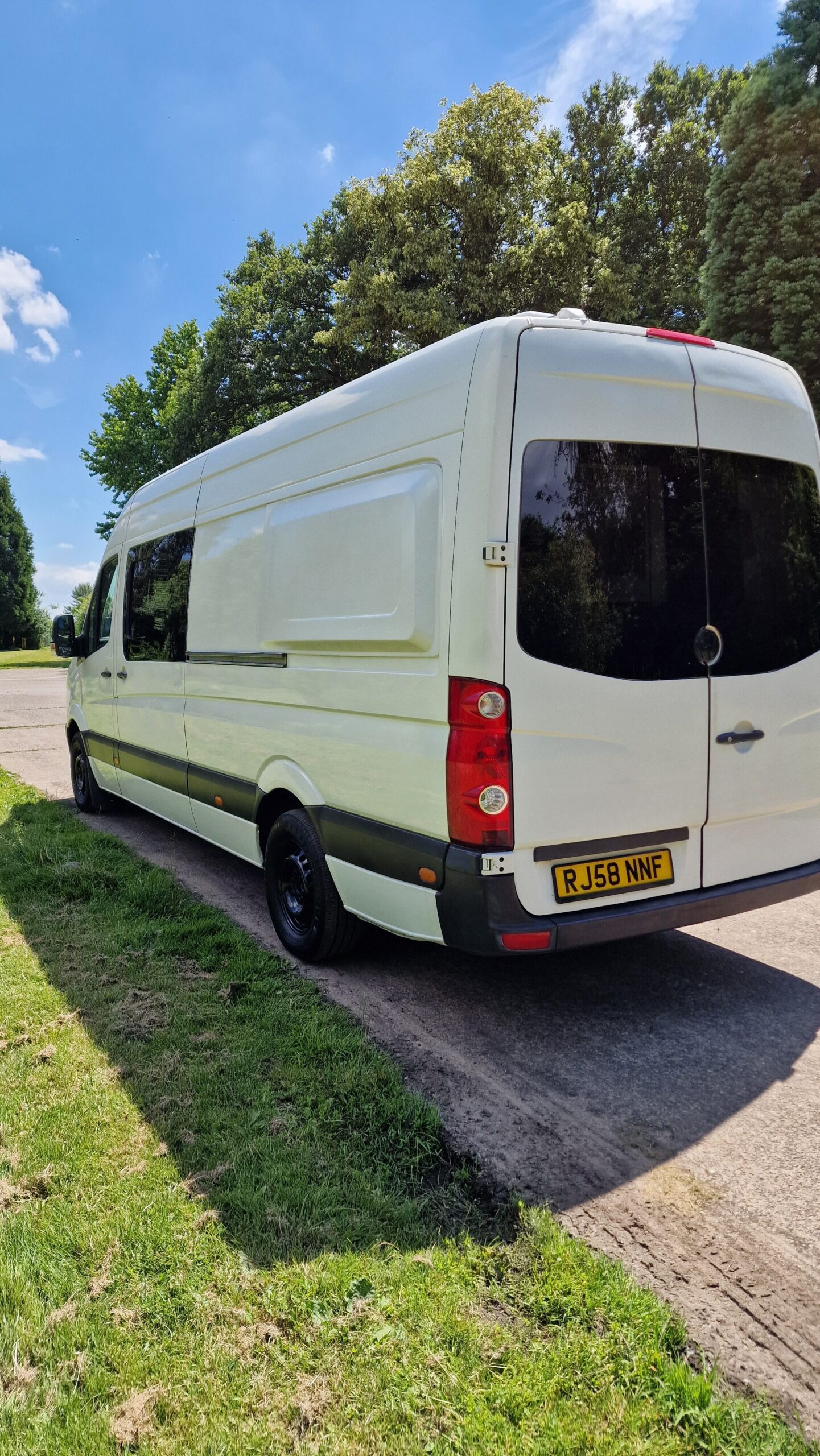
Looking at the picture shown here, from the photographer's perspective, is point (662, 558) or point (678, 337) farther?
point (678, 337)

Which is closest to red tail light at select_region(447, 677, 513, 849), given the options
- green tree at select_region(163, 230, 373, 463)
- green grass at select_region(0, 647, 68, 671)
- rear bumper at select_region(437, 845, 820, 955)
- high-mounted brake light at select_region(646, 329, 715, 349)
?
rear bumper at select_region(437, 845, 820, 955)

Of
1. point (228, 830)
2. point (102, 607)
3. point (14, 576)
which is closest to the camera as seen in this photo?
point (228, 830)

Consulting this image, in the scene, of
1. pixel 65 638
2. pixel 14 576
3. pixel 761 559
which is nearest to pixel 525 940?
pixel 761 559

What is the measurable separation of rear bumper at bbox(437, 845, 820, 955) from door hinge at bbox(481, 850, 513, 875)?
0.04 feet

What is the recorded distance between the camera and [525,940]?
3.07m

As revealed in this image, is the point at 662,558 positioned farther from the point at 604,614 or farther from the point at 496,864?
the point at 496,864

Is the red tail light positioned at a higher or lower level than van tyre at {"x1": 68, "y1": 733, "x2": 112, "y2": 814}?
higher

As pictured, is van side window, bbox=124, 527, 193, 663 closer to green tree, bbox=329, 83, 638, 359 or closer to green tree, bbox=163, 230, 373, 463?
green tree, bbox=329, 83, 638, 359

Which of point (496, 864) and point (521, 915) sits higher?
point (496, 864)

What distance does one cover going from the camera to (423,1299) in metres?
2.14

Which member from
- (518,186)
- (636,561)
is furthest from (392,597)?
(518,186)

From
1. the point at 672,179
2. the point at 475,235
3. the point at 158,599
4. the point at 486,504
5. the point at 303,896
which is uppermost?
the point at 672,179

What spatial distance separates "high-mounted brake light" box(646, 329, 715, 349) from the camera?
3.36 m

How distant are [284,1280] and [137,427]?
130ft
